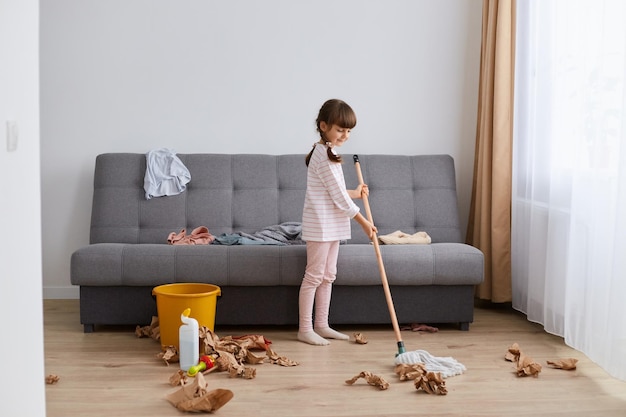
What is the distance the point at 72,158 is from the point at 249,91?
1177mm

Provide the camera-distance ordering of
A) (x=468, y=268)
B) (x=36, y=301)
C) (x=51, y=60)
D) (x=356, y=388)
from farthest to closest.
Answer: (x=51, y=60)
(x=468, y=268)
(x=356, y=388)
(x=36, y=301)

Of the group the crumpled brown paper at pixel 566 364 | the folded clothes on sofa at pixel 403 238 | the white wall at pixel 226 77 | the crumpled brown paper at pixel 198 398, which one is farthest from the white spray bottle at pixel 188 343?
the white wall at pixel 226 77

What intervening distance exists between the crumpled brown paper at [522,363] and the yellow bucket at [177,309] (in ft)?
4.48

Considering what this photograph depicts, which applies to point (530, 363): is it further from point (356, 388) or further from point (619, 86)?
point (619, 86)

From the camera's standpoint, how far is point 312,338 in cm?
362

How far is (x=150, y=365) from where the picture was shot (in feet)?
10.5

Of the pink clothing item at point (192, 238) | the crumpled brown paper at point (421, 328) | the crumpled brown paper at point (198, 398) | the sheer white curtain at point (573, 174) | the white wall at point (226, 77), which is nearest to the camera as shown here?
the crumpled brown paper at point (198, 398)

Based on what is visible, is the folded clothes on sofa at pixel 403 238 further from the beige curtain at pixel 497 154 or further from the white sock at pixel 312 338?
the white sock at pixel 312 338

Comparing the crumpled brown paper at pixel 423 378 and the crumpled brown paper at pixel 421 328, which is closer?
the crumpled brown paper at pixel 423 378

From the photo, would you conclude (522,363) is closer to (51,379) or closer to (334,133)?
(334,133)

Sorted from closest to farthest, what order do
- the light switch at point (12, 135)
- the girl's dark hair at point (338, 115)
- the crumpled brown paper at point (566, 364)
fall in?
the light switch at point (12, 135)
the crumpled brown paper at point (566, 364)
the girl's dark hair at point (338, 115)

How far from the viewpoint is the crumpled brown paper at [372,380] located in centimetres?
289

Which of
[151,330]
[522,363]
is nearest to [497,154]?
[522,363]

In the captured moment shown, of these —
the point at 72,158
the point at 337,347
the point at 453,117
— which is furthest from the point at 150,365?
the point at 453,117
